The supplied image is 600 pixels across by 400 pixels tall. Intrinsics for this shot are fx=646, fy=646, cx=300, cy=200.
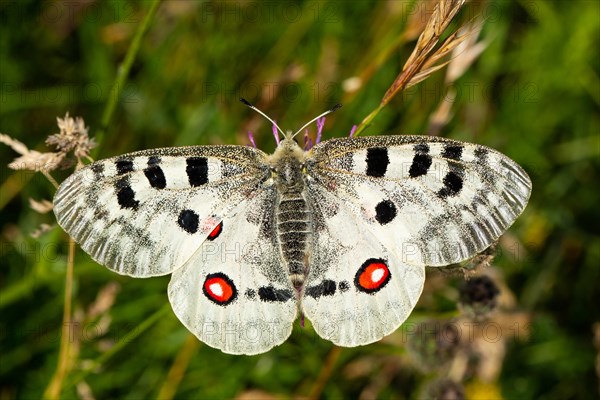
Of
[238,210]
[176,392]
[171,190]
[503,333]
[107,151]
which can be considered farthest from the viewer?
[107,151]

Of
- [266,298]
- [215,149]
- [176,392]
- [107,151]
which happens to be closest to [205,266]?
[266,298]

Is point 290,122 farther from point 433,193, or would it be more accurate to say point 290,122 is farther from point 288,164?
point 433,193

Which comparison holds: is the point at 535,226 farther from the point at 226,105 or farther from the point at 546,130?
the point at 226,105

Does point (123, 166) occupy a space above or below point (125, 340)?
above

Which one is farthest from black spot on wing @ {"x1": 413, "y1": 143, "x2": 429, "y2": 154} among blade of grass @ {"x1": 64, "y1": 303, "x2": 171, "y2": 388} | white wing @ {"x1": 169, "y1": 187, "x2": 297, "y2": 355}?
blade of grass @ {"x1": 64, "y1": 303, "x2": 171, "y2": 388}

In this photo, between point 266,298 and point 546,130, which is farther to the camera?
point 546,130

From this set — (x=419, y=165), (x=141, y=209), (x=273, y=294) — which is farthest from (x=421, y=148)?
(x=141, y=209)

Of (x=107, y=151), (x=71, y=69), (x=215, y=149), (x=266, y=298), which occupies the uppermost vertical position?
(x=71, y=69)
